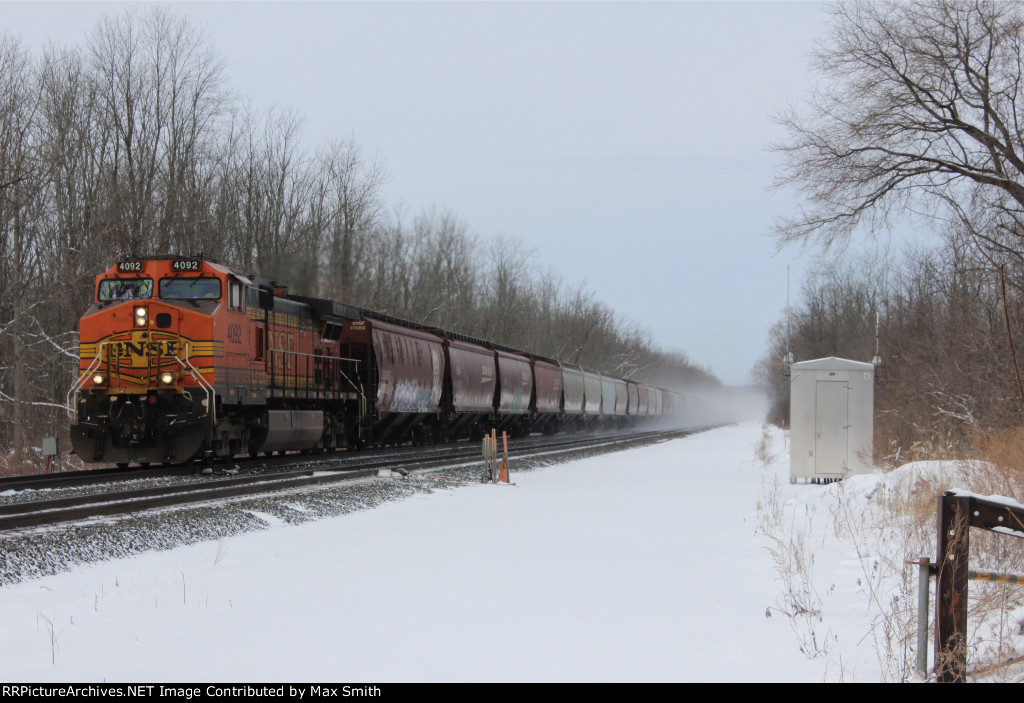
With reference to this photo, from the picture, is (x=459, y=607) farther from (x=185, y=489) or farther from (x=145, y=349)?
(x=145, y=349)

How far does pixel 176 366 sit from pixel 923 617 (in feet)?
43.8

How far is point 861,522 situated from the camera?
37.0ft

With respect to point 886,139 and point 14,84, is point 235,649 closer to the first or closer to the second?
point 886,139

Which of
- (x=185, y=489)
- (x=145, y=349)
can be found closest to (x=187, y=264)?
(x=145, y=349)

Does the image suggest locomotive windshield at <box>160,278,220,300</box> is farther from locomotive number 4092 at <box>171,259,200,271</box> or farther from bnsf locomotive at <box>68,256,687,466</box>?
locomotive number 4092 at <box>171,259,200,271</box>

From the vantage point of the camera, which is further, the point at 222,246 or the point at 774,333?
the point at 774,333

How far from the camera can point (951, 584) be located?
5184mm

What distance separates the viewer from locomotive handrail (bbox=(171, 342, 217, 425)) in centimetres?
1544

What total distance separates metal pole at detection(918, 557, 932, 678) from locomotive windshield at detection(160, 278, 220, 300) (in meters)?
13.7

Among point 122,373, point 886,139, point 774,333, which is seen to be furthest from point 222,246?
point 774,333

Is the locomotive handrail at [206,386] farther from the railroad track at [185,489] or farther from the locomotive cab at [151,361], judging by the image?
the railroad track at [185,489]
